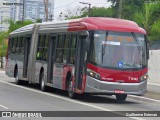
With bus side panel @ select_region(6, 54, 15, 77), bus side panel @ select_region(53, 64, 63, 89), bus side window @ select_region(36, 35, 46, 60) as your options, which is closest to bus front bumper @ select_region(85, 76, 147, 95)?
bus side panel @ select_region(53, 64, 63, 89)

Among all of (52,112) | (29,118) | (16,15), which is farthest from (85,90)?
(16,15)

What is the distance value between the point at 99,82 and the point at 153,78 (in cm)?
2417

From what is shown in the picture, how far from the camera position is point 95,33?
21.9m

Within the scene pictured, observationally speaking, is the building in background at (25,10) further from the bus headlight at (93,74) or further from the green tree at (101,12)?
the bus headlight at (93,74)

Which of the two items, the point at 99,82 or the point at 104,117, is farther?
the point at 99,82

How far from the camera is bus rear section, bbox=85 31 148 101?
70.7 feet

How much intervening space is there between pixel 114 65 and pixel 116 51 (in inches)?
20.7

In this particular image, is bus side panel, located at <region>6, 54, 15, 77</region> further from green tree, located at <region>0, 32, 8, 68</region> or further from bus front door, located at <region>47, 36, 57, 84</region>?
green tree, located at <region>0, 32, 8, 68</region>

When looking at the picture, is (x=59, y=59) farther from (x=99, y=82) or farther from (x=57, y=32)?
(x=99, y=82)

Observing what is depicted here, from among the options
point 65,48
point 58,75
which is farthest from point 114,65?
point 58,75

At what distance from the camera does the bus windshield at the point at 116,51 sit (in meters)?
21.7

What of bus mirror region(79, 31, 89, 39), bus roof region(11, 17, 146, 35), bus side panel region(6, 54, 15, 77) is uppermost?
bus roof region(11, 17, 146, 35)

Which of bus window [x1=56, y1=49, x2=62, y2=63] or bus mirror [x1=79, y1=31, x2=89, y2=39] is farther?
bus window [x1=56, y1=49, x2=62, y2=63]

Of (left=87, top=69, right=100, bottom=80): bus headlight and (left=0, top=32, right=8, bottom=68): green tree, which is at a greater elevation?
(left=87, top=69, right=100, bottom=80): bus headlight
